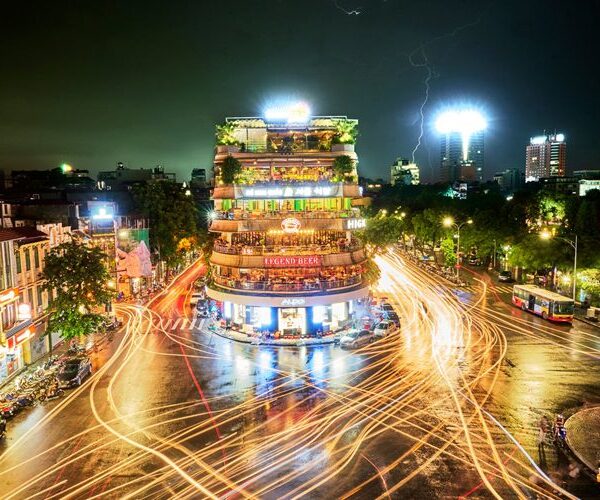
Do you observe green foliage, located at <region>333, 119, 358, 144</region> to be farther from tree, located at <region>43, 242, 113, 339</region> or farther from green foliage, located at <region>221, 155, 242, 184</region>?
tree, located at <region>43, 242, 113, 339</region>

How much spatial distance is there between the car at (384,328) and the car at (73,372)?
79.3 feet

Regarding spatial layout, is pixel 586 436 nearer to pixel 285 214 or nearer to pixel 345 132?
pixel 285 214

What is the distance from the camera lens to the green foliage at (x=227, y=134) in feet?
181

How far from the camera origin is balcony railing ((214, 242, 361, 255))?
49375 mm

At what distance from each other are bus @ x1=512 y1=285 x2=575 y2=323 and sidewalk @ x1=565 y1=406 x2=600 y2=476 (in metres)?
23.3

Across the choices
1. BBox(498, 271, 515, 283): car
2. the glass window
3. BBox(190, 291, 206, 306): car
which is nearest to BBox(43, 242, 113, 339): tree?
BBox(190, 291, 206, 306): car

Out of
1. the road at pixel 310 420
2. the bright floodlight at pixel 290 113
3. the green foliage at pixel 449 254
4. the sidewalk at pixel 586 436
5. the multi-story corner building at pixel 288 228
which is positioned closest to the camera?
the road at pixel 310 420

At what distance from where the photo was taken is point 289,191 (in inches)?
2014

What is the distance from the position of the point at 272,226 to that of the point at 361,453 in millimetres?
29231

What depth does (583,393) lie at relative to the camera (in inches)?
1248

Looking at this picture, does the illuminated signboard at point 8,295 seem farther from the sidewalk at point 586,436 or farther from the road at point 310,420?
the sidewalk at point 586,436

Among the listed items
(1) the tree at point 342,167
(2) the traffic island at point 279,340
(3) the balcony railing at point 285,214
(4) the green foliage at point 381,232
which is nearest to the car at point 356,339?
(2) the traffic island at point 279,340

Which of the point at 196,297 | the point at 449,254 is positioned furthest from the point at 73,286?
the point at 449,254

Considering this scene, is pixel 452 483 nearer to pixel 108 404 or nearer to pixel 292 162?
pixel 108 404
